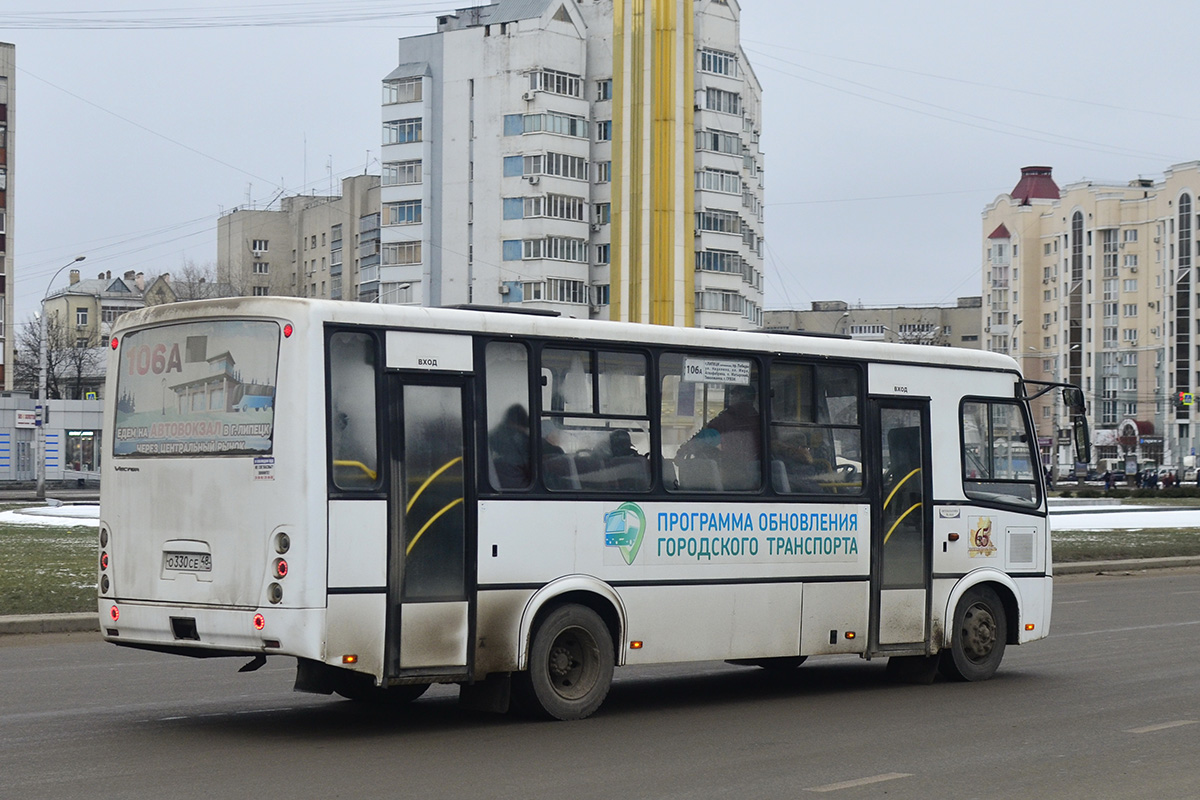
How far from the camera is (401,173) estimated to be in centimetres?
10194

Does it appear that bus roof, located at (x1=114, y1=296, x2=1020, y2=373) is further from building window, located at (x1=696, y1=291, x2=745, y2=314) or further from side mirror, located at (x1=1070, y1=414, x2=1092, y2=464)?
building window, located at (x1=696, y1=291, x2=745, y2=314)

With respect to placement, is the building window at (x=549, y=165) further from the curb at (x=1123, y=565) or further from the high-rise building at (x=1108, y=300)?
the curb at (x=1123, y=565)

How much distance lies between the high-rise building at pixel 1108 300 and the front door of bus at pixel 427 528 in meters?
119

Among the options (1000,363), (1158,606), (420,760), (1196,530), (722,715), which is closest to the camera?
(420,760)

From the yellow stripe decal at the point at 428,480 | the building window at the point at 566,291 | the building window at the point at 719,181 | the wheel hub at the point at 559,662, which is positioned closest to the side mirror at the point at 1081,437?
the wheel hub at the point at 559,662

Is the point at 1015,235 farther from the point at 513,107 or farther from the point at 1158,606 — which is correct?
the point at 1158,606

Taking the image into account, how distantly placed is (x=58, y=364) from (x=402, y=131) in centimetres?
3362

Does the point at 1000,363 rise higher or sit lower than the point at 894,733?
higher

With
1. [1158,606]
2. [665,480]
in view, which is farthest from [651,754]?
[1158,606]

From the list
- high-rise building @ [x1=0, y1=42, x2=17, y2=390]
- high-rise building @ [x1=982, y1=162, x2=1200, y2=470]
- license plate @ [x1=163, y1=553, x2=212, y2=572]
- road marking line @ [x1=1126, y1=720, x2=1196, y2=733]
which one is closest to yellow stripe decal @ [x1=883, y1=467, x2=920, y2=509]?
road marking line @ [x1=1126, y1=720, x2=1196, y2=733]

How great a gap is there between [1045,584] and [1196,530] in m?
28.4

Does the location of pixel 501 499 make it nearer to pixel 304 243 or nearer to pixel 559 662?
pixel 559 662

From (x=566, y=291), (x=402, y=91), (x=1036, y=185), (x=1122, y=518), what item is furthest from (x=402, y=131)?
(x=1036, y=185)

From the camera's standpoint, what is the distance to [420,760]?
9219 millimetres
